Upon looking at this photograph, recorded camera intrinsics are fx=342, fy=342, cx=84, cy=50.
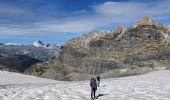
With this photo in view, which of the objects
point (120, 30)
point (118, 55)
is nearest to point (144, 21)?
point (120, 30)

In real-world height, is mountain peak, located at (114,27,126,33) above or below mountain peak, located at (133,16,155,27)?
below

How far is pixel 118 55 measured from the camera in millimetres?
146750

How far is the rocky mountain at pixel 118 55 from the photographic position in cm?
12568

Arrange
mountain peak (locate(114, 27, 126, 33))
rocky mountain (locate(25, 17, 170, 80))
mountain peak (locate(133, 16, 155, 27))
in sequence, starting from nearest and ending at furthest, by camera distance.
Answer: rocky mountain (locate(25, 17, 170, 80)), mountain peak (locate(133, 16, 155, 27)), mountain peak (locate(114, 27, 126, 33))

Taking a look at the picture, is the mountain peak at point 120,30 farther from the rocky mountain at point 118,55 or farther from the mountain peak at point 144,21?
the mountain peak at point 144,21

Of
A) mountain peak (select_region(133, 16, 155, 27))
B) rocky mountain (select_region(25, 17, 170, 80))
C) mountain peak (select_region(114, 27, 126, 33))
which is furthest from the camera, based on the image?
mountain peak (select_region(114, 27, 126, 33))

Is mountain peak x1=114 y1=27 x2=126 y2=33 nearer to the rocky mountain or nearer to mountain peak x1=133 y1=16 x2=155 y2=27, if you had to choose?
the rocky mountain

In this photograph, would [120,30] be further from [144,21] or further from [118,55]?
[118,55]

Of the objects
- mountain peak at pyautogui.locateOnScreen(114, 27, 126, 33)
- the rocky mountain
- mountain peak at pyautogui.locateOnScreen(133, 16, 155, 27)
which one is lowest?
the rocky mountain

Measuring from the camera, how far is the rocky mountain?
126 m

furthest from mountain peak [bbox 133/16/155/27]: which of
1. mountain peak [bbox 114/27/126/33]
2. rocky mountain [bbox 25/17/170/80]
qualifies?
mountain peak [bbox 114/27/126/33]

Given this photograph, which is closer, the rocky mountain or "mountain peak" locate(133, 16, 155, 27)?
the rocky mountain

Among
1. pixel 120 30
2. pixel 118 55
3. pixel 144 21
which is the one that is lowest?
pixel 118 55

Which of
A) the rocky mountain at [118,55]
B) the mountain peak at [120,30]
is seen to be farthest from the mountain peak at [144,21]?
the mountain peak at [120,30]
